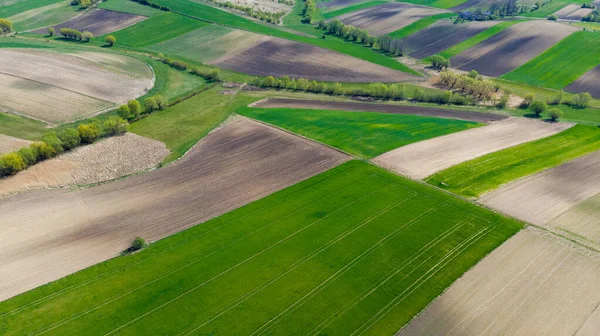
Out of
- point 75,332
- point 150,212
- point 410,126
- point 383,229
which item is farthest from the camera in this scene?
point 410,126

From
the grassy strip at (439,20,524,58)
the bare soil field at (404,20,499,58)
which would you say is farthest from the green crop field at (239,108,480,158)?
the bare soil field at (404,20,499,58)

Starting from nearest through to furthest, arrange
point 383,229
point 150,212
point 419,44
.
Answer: point 383,229 < point 150,212 < point 419,44

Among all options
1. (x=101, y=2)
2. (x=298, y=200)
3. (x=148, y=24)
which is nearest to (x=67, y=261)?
(x=298, y=200)

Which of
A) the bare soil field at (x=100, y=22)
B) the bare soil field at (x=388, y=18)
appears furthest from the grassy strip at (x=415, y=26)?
the bare soil field at (x=100, y=22)

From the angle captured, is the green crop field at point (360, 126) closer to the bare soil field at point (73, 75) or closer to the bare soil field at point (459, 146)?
the bare soil field at point (459, 146)

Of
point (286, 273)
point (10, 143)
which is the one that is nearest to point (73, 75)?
point (10, 143)

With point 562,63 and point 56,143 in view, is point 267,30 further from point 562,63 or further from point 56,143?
point 56,143

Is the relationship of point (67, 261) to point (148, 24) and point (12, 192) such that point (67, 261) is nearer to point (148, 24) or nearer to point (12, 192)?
point (12, 192)
